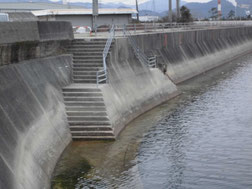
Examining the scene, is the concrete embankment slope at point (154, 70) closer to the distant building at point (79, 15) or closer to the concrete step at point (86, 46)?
the concrete step at point (86, 46)

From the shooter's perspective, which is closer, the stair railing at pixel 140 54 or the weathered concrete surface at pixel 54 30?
the weathered concrete surface at pixel 54 30

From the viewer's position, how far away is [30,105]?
1862 cm

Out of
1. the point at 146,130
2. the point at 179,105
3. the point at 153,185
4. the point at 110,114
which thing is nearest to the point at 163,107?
the point at 179,105

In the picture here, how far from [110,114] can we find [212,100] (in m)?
12.1

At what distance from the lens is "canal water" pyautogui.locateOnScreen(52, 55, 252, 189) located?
16797mm

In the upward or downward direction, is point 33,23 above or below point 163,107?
above

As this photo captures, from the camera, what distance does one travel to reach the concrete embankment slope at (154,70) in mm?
25500

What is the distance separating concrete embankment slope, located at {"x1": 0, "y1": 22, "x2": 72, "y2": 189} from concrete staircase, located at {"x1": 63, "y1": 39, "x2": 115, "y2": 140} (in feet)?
1.71

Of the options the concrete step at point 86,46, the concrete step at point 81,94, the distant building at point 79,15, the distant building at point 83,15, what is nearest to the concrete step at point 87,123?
the concrete step at point 81,94

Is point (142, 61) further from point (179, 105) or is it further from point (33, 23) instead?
point (33, 23)

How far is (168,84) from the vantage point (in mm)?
33906

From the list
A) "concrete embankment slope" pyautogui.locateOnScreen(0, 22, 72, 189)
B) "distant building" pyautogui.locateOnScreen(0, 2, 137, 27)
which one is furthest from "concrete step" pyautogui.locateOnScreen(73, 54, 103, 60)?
"distant building" pyautogui.locateOnScreen(0, 2, 137, 27)

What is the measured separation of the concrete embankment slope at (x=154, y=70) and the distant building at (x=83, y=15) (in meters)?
13.9

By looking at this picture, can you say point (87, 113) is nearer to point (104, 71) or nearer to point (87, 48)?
point (104, 71)
